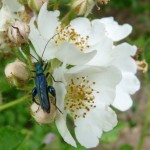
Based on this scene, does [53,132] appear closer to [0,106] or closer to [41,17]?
[0,106]

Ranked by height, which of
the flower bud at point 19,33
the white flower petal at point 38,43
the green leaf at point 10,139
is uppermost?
the flower bud at point 19,33

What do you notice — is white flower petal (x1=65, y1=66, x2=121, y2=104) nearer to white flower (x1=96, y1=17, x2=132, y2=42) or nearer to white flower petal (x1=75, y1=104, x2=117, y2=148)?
white flower petal (x1=75, y1=104, x2=117, y2=148)

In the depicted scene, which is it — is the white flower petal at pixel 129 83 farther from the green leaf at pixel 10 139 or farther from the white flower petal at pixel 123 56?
the green leaf at pixel 10 139

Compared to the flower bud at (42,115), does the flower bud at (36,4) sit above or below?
above

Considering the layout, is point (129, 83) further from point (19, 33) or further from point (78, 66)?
point (19, 33)

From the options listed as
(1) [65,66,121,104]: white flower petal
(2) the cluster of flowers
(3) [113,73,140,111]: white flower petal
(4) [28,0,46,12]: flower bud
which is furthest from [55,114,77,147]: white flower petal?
(4) [28,0,46,12]: flower bud

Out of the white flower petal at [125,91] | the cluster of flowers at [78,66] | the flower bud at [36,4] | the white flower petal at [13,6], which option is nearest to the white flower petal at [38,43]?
the cluster of flowers at [78,66]

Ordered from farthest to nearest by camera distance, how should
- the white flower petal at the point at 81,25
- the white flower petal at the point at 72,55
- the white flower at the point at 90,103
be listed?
the white flower petal at the point at 81,25
the white flower at the point at 90,103
the white flower petal at the point at 72,55

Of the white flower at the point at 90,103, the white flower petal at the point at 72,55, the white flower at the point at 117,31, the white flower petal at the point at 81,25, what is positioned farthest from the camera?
the white flower at the point at 117,31
